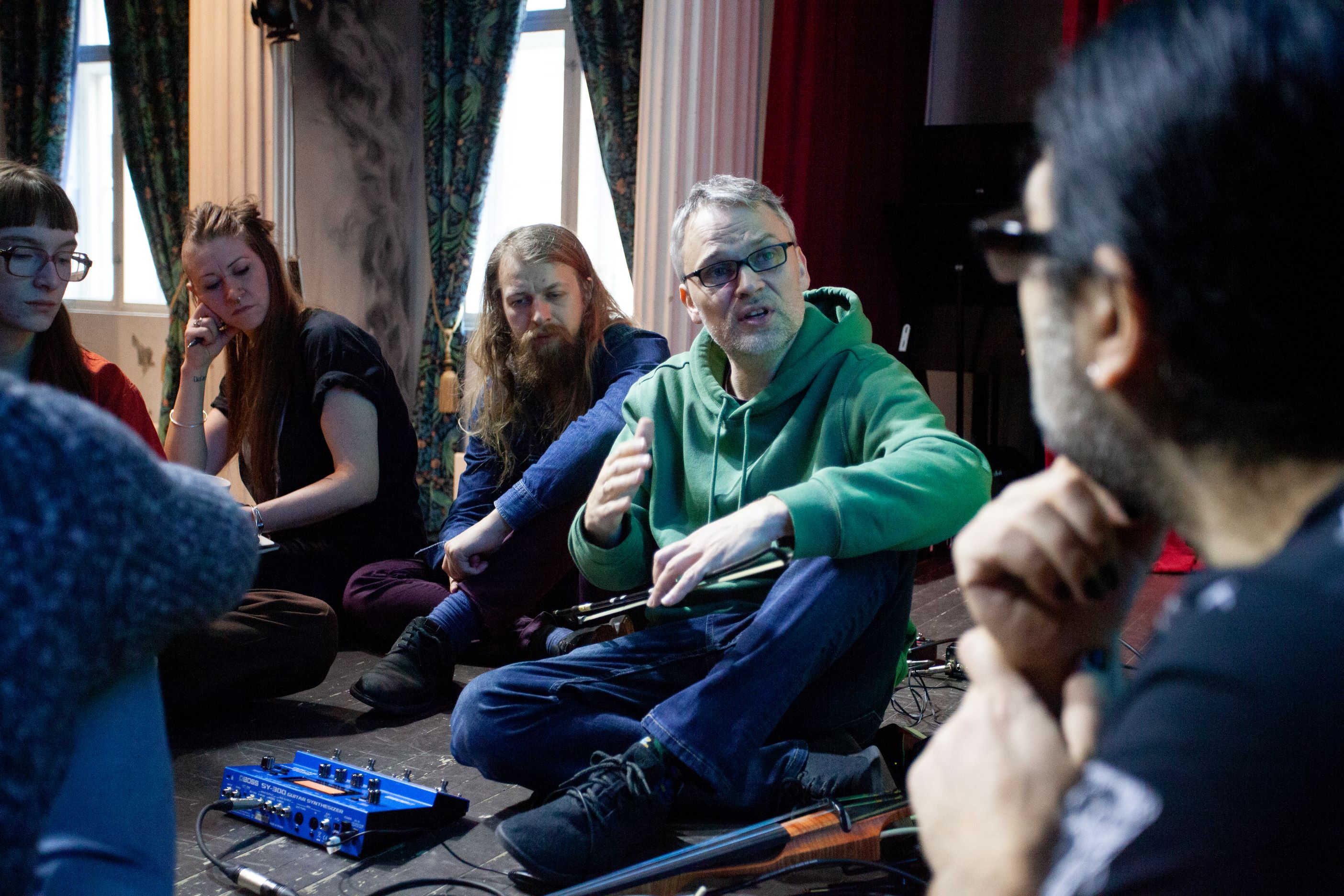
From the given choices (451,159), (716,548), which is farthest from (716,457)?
(451,159)

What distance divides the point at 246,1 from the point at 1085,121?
4838 mm

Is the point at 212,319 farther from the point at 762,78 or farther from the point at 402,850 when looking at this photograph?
the point at 762,78

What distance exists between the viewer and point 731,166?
4.23m

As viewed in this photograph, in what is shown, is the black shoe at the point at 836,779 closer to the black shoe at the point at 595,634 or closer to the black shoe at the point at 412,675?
the black shoe at the point at 595,634

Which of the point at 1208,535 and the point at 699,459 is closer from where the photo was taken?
the point at 1208,535

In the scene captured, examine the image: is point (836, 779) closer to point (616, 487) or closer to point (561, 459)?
point (616, 487)

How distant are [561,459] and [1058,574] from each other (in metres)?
2.02

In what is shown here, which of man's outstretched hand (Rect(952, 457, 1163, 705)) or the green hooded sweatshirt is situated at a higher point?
man's outstretched hand (Rect(952, 457, 1163, 705))

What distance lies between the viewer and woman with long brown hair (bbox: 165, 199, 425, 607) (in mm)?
2811

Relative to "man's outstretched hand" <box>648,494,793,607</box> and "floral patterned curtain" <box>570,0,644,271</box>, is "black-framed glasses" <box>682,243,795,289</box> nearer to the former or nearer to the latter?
"man's outstretched hand" <box>648,494,793,607</box>

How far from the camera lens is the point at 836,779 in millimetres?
1727

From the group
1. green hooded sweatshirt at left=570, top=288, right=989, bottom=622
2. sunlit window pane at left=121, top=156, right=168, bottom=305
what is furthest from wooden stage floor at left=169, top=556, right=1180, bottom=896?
sunlit window pane at left=121, top=156, right=168, bottom=305

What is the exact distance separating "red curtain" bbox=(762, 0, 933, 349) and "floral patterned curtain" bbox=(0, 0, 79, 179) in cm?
398

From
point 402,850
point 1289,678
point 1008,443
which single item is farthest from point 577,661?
point 1008,443
